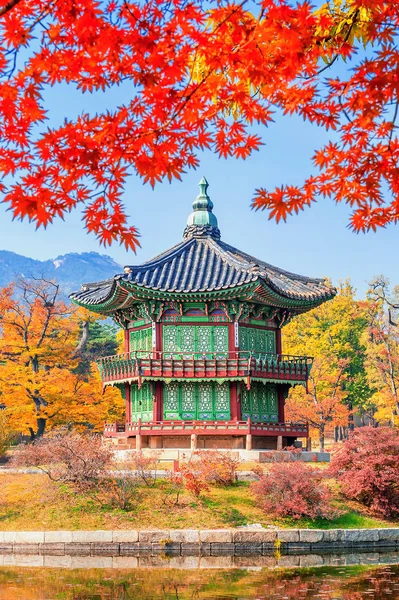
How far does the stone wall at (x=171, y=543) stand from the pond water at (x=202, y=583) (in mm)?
2650

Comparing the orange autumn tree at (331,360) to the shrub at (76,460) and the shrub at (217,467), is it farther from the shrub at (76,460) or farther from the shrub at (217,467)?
the shrub at (76,460)

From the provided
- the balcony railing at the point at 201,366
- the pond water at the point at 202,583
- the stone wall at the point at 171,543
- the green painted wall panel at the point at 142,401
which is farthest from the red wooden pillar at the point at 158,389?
the pond water at the point at 202,583

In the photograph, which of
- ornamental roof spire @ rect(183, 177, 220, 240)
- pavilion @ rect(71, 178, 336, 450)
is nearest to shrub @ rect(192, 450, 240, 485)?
pavilion @ rect(71, 178, 336, 450)

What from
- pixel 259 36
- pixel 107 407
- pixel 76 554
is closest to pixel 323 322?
pixel 107 407

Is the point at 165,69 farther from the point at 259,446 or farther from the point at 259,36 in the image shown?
the point at 259,446

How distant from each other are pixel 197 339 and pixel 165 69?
25307mm

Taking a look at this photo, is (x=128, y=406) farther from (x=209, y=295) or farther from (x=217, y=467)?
(x=217, y=467)

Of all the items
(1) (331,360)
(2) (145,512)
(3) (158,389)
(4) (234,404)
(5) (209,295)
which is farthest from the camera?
(1) (331,360)

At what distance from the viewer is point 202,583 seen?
17359 millimetres

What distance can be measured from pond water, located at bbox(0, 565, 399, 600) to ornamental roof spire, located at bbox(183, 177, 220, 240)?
21341 millimetres

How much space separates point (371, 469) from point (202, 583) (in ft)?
31.5

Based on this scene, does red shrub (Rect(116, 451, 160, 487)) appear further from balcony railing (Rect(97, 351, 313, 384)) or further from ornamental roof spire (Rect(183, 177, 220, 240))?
ornamental roof spire (Rect(183, 177, 220, 240))

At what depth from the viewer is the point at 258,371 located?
31.7m

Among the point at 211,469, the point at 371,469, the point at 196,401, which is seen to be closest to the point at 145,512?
the point at 211,469
